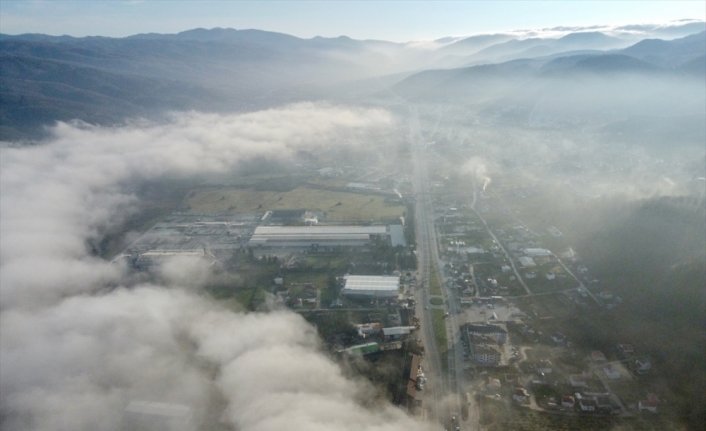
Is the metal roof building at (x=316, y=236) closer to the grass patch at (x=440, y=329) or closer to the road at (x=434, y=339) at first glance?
the road at (x=434, y=339)

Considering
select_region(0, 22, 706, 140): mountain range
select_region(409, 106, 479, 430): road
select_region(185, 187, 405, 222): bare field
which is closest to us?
select_region(409, 106, 479, 430): road

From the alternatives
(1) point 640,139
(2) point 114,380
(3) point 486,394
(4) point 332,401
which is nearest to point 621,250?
(3) point 486,394

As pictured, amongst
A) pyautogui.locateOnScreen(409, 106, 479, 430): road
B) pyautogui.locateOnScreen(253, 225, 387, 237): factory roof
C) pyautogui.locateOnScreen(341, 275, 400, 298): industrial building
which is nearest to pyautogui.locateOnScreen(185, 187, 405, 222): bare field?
pyautogui.locateOnScreen(253, 225, 387, 237): factory roof

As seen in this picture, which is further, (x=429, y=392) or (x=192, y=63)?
(x=192, y=63)

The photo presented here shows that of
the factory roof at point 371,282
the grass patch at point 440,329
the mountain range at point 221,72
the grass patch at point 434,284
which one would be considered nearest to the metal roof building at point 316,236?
the factory roof at point 371,282

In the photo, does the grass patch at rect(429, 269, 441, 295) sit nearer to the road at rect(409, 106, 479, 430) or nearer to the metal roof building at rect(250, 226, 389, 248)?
the road at rect(409, 106, 479, 430)

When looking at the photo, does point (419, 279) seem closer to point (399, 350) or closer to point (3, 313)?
point (399, 350)
